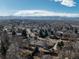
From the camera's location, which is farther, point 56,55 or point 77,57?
point 56,55

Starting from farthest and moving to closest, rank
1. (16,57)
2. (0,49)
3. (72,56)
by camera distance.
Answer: (0,49)
(72,56)
(16,57)

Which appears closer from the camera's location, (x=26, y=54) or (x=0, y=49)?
(x=26, y=54)

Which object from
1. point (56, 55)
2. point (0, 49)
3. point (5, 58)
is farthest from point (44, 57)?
point (0, 49)

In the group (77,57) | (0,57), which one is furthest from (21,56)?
(77,57)

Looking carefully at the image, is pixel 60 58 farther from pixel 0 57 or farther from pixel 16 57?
pixel 0 57

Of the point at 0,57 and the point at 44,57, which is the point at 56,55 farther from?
the point at 0,57

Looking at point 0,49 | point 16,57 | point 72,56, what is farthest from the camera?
point 0,49

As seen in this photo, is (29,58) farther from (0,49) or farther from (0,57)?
(0,49)
